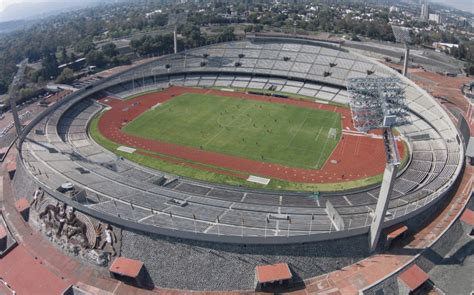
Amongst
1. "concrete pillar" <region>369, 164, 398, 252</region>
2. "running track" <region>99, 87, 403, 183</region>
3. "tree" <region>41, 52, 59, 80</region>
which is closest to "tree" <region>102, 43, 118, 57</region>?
→ "tree" <region>41, 52, 59, 80</region>

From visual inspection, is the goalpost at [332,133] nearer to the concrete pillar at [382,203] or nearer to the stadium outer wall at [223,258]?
the concrete pillar at [382,203]

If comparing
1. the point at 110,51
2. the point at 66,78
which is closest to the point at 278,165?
the point at 66,78

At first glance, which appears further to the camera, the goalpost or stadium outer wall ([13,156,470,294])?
the goalpost

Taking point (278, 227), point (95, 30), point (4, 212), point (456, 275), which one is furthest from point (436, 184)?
point (95, 30)

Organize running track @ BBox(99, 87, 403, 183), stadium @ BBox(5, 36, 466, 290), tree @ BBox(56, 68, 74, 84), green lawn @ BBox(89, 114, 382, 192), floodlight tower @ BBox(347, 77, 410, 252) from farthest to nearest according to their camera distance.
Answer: tree @ BBox(56, 68, 74, 84)
running track @ BBox(99, 87, 403, 183)
green lawn @ BBox(89, 114, 382, 192)
stadium @ BBox(5, 36, 466, 290)
floodlight tower @ BBox(347, 77, 410, 252)

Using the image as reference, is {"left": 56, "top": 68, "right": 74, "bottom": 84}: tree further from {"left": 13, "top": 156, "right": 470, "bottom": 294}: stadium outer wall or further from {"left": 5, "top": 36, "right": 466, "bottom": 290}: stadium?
{"left": 13, "top": 156, "right": 470, "bottom": 294}: stadium outer wall

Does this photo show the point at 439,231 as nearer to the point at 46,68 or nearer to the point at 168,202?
the point at 168,202
